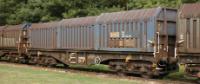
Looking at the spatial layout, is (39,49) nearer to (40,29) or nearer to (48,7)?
(40,29)

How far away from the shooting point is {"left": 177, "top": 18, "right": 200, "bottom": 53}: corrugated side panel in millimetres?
16609

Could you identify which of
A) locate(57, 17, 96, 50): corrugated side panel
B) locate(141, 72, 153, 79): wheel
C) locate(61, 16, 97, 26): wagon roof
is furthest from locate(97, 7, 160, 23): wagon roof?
locate(141, 72, 153, 79): wheel

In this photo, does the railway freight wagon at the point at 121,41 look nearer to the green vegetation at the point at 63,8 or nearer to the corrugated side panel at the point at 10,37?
the corrugated side panel at the point at 10,37

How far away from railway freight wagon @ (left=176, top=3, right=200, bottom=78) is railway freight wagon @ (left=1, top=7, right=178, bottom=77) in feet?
5.52

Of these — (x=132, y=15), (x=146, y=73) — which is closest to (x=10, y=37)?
(x=132, y=15)

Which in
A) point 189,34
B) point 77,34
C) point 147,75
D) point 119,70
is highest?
point 77,34

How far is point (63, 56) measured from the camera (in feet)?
86.3

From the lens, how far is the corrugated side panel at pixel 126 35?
19.4 metres

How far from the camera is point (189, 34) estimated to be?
55.6 feet

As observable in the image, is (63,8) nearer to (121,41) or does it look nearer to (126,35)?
(121,41)

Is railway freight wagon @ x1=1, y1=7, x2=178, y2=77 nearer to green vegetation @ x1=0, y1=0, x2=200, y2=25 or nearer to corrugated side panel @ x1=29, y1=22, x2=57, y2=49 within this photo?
corrugated side panel @ x1=29, y1=22, x2=57, y2=49

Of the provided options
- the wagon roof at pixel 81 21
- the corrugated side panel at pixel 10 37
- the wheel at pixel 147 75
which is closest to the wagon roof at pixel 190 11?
the wheel at pixel 147 75

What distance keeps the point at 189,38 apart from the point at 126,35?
4.25 meters

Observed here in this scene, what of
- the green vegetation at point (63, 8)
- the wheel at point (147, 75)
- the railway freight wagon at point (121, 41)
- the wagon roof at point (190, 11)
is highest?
the green vegetation at point (63, 8)
